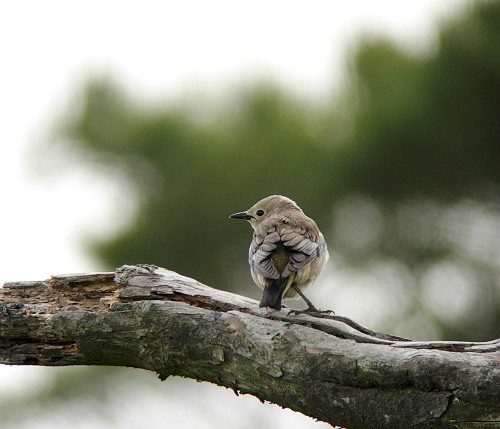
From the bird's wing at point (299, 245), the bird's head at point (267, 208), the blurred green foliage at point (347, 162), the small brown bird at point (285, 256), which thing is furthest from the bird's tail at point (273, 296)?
the blurred green foliage at point (347, 162)

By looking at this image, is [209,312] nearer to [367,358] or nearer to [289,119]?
[367,358]

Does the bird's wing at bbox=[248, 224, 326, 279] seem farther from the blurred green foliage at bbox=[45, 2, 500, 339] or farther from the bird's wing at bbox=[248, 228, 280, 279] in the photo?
the blurred green foliage at bbox=[45, 2, 500, 339]

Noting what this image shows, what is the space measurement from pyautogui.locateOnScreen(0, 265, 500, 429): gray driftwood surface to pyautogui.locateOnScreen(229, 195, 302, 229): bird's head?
1.75m

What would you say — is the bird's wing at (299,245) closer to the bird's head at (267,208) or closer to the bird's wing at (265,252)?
the bird's wing at (265,252)

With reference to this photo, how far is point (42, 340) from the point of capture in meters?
2.95

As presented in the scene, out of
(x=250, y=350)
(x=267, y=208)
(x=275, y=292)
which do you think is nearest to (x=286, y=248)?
(x=275, y=292)

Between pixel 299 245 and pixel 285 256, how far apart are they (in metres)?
0.12

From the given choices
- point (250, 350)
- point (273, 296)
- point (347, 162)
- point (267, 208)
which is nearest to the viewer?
point (250, 350)

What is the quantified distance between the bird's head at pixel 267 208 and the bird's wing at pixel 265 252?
796 millimetres

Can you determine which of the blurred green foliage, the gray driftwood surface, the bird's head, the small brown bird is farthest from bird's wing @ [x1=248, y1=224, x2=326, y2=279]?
the blurred green foliage

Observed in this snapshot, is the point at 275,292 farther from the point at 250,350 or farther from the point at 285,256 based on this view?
the point at 250,350

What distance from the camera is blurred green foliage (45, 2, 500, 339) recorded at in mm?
6926

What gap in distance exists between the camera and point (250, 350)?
2717 mm

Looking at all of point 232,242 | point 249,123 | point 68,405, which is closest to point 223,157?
point 249,123
